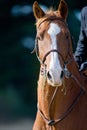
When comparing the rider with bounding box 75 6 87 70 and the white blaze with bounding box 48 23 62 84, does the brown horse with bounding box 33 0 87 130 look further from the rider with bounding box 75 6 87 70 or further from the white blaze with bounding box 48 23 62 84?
the rider with bounding box 75 6 87 70

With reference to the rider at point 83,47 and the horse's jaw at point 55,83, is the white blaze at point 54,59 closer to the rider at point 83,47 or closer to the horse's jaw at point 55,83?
the horse's jaw at point 55,83

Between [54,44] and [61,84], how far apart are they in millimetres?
303

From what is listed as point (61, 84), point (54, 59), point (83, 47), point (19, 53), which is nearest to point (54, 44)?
point (54, 59)

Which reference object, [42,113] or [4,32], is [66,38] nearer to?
[42,113]

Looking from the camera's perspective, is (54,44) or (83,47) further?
(83,47)

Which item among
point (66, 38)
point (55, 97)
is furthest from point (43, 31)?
point (55, 97)

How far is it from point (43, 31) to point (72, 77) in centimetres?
45

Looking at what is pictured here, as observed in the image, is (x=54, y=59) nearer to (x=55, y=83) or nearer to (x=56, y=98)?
(x=55, y=83)

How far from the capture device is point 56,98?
513cm

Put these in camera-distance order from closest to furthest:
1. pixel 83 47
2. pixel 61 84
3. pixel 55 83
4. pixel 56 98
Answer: pixel 55 83, pixel 61 84, pixel 56 98, pixel 83 47

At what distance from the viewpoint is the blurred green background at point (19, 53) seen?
877 centimetres

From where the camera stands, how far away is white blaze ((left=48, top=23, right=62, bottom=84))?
15.7ft

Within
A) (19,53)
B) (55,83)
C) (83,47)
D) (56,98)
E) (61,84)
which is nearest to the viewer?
(55,83)

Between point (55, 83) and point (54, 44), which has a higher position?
point (54, 44)
